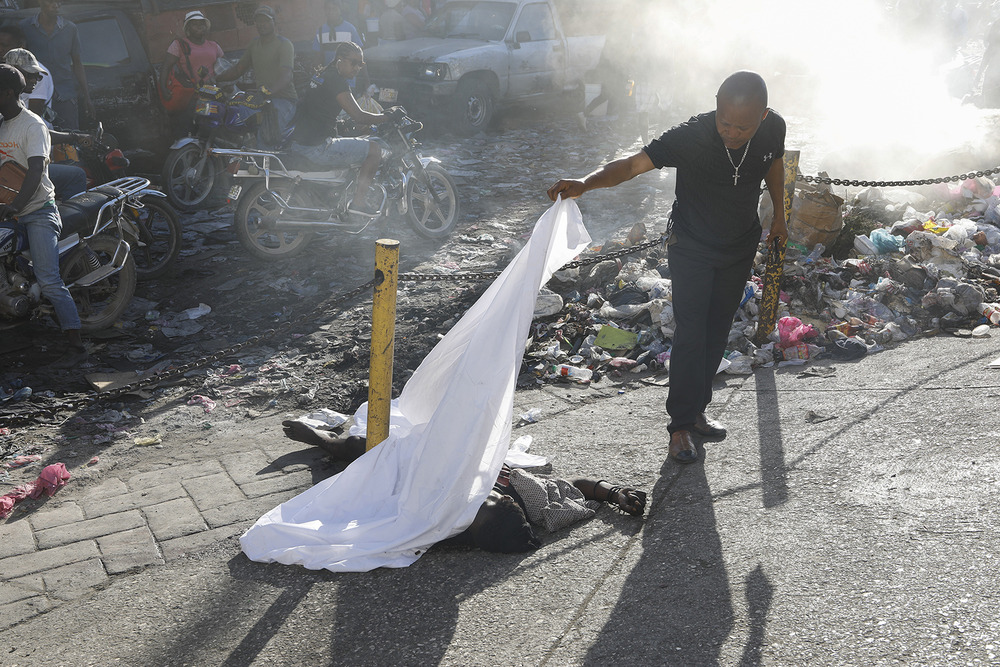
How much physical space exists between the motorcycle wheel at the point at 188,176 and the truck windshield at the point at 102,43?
2.18 m

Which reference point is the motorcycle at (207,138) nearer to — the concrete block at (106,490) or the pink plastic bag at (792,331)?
the concrete block at (106,490)

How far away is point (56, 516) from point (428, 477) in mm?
1813

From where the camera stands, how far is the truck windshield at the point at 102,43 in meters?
9.48

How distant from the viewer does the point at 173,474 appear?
4031 millimetres

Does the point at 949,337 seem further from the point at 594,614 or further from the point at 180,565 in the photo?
the point at 180,565

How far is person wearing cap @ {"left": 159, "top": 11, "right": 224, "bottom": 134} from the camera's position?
977 centimetres

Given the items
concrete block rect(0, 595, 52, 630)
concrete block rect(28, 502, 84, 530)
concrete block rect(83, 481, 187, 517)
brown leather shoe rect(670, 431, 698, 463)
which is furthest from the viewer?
brown leather shoe rect(670, 431, 698, 463)

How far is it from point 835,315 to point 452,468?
159 inches

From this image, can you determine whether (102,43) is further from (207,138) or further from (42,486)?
(42,486)

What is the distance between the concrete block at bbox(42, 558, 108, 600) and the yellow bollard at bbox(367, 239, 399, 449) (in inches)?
45.0

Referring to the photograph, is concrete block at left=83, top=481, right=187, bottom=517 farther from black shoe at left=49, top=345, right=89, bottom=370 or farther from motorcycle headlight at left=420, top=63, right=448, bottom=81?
motorcycle headlight at left=420, top=63, right=448, bottom=81

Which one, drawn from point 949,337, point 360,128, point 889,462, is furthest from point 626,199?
point 889,462

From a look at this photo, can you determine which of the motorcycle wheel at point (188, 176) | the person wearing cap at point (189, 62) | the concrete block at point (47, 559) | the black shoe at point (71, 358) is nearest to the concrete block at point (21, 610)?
the concrete block at point (47, 559)

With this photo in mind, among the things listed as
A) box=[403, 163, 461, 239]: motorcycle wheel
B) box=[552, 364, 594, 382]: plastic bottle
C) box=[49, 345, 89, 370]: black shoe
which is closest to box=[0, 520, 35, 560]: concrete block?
box=[49, 345, 89, 370]: black shoe
